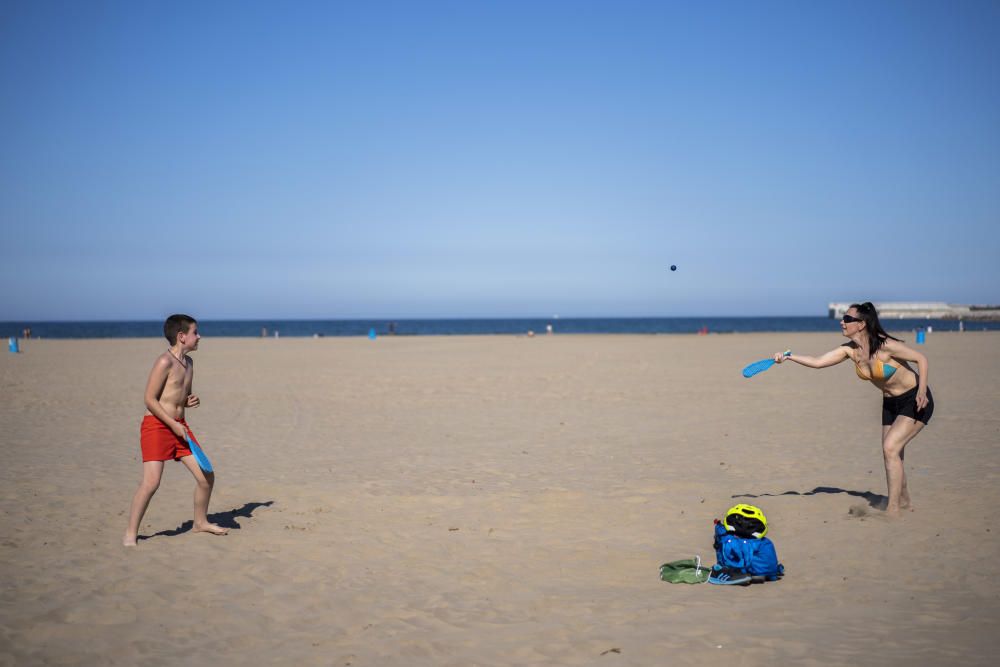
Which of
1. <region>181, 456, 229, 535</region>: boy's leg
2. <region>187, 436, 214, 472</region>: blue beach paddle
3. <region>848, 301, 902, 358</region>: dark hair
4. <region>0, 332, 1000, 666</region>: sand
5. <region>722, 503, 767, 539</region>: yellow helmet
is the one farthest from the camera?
<region>848, 301, 902, 358</region>: dark hair

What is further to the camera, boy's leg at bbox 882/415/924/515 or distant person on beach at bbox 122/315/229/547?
boy's leg at bbox 882/415/924/515

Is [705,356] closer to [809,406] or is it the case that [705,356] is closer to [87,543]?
[809,406]

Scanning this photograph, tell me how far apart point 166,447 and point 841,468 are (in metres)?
7.57

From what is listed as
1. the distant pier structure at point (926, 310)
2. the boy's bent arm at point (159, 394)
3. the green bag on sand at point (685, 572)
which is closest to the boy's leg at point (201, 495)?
the boy's bent arm at point (159, 394)

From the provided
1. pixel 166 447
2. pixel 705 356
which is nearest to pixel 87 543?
pixel 166 447

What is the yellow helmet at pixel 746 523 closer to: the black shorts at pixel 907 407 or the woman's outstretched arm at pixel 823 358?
the woman's outstretched arm at pixel 823 358

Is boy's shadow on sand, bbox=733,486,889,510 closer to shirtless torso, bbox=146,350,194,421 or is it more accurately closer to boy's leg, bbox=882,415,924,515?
boy's leg, bbox=882,415,924,515

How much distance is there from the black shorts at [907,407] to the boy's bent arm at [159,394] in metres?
6.14

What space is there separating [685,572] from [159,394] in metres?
4.21

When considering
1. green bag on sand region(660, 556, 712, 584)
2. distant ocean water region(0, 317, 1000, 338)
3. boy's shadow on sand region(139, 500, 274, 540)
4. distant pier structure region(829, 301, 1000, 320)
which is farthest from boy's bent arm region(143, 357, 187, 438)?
distant pier structure region(829, 301, 1000, 320)

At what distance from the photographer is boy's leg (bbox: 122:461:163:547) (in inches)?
228

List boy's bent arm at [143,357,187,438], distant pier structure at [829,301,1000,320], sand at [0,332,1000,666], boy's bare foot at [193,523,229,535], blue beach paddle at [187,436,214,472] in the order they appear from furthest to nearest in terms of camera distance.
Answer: distant pier structure at [829,301,1000,320] → boy's bare foot at [193,523,229,535] → blue beach paddle at [187,436,214,472] → boy's bent arm at [143,357,187,438] → sand at [0,332,1000,666]

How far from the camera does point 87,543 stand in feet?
20.1

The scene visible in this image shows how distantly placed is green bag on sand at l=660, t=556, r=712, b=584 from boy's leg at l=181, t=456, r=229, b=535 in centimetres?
367
